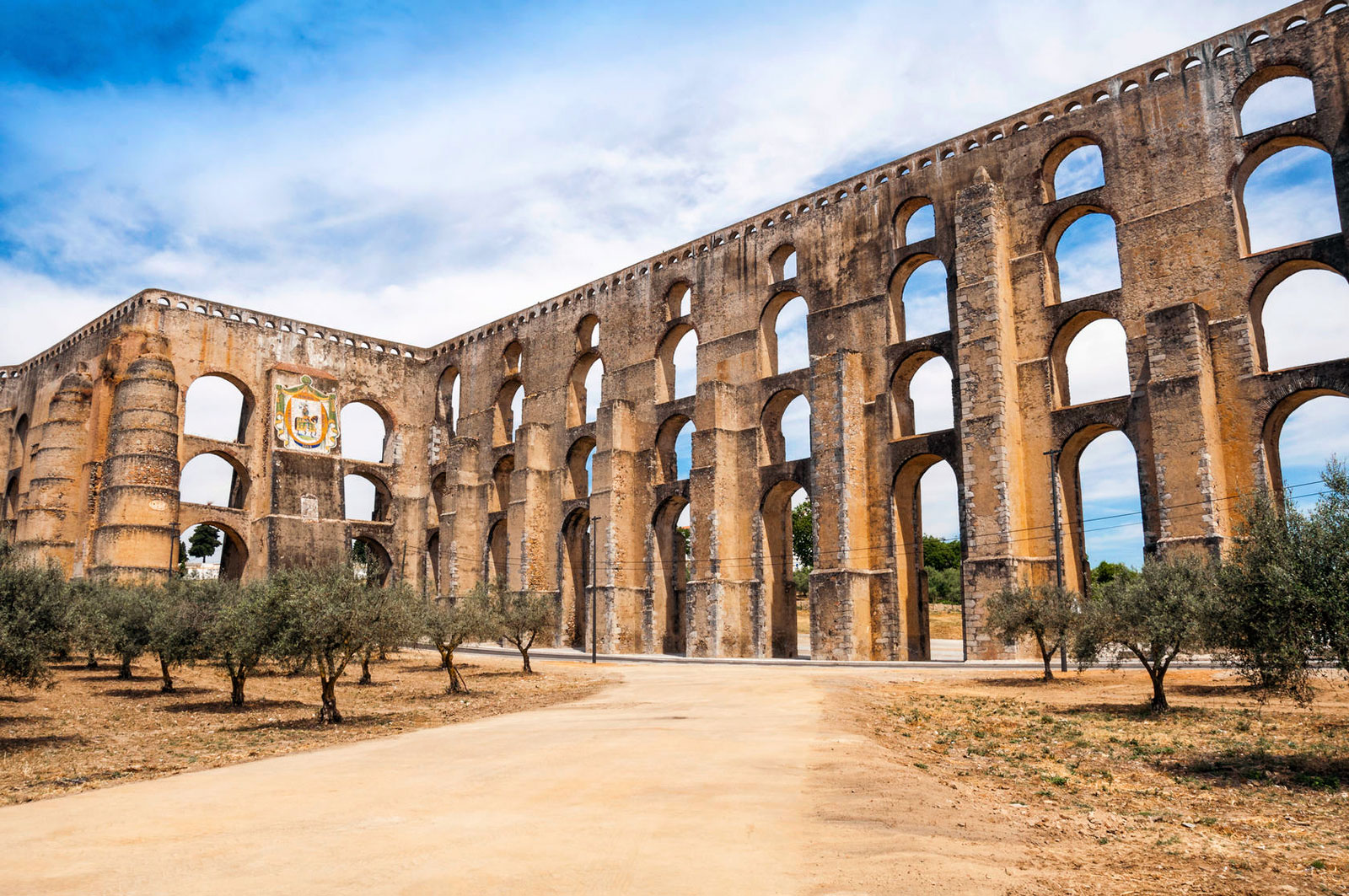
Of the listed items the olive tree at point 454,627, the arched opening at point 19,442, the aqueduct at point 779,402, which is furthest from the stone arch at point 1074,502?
the arched opening at point 19,442

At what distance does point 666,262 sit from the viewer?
3872 centimetres

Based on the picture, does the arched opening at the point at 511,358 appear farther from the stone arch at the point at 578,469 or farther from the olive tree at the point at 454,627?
the olive tree at the point at 454,627

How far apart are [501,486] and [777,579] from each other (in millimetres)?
17105

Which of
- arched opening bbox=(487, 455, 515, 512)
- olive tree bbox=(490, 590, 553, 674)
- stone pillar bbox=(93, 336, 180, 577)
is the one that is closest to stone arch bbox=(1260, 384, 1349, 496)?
olive tree bbox=(490, 590, 553, 674)

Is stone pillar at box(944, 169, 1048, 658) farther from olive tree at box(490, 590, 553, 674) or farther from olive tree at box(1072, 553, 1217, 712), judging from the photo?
olive tree at box(490, 590, 553, 674)

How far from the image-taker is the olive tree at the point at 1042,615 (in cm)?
2105

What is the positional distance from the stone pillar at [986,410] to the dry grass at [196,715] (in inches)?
441

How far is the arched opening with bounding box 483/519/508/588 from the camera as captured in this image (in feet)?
144

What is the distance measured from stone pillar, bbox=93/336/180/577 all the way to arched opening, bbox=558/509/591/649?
15.5m

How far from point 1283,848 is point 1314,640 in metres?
3.48

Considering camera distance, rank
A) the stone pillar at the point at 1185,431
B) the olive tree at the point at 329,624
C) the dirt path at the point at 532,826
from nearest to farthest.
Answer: the dirt path at the point at 532,826, the olive tree at the point at 329,624, the stone pillar at the point at 1185,431

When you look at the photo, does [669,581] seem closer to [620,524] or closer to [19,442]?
[620,524]

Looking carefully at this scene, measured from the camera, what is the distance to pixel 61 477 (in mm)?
39688

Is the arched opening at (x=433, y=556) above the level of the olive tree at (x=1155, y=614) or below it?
above
